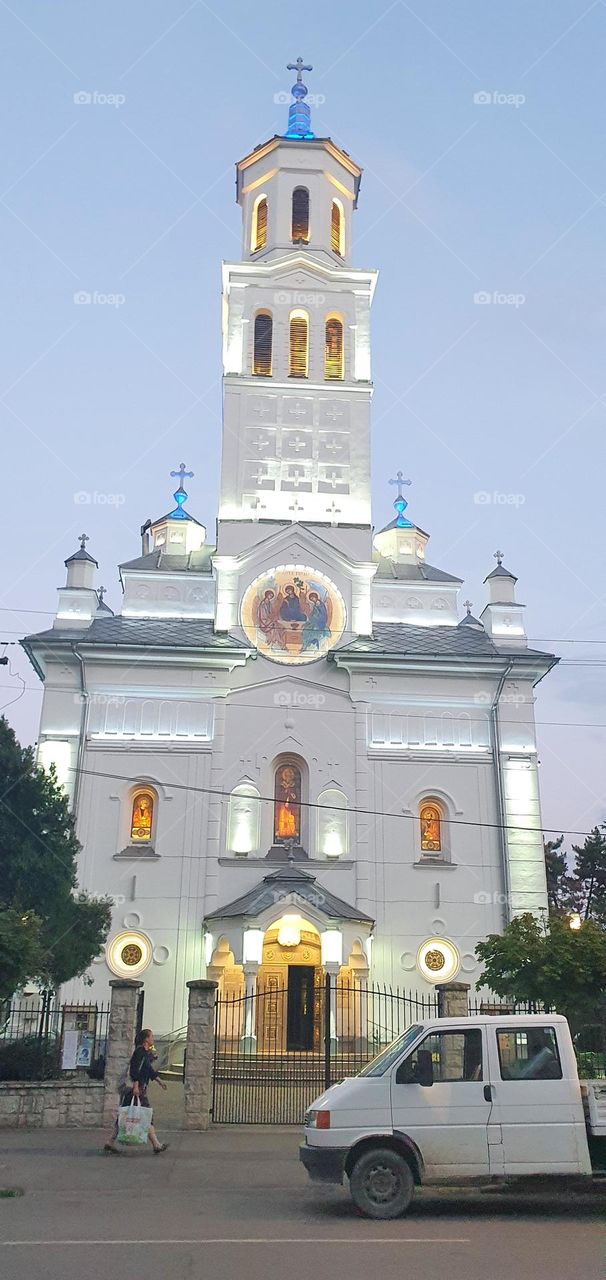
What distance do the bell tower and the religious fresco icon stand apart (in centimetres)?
172

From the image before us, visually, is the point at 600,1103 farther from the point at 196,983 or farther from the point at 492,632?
the point at 492,632

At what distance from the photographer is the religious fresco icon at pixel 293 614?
3195 cm

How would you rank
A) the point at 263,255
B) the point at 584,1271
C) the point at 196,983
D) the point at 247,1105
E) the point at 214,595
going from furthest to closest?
1. the point at 263,255
2. the point at 214,595
3. the point at 247,1105
4. the point at 196,983
5. the point at 584,1271

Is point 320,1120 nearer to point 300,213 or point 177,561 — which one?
point 177,561

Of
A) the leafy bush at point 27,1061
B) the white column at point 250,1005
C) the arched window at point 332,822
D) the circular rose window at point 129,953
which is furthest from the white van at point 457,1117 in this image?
the arched window at point 332,822

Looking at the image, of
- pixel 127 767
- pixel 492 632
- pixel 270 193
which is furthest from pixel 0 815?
pixel 270 193

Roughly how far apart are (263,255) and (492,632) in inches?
625

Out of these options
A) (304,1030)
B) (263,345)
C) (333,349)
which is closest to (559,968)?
(304,1030)

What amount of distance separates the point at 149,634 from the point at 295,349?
1165 cm

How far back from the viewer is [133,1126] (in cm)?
1380

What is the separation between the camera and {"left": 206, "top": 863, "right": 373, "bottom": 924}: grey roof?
27.3 m

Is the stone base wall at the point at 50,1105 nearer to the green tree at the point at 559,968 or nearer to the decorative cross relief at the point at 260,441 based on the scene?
the green tree at the point at 559,968

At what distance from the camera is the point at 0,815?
24.6 m

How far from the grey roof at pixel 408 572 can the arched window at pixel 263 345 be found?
7.49 metres
